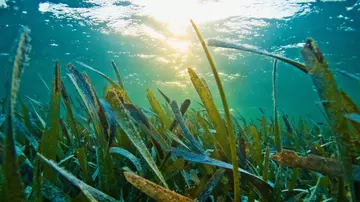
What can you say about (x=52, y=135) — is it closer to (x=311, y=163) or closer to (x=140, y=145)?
(x=140, y=145)

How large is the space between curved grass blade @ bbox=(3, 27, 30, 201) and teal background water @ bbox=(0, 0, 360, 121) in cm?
1170

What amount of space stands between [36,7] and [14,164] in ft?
55.6

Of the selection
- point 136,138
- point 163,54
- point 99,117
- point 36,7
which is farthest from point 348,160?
point 163,54

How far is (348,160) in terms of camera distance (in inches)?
22.0

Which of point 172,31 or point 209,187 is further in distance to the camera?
point 172,31

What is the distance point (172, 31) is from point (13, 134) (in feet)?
59.0

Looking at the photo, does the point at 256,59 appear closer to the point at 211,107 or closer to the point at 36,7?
the point at 36,7

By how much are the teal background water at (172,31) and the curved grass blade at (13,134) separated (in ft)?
38.4

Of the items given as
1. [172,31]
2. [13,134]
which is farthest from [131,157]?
[172,31]

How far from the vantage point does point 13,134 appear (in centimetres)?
43

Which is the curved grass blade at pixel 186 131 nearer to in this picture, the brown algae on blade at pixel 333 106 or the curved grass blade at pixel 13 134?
the brown algae on blade at pixel 333 106

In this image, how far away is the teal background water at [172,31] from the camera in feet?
47.9

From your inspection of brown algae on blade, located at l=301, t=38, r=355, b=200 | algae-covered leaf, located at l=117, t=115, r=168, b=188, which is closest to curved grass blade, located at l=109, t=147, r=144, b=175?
algae-covered leaf, located at l=117, t=115, r=168, b=188

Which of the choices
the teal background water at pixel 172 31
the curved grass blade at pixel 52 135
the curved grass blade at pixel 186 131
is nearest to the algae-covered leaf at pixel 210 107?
the curved grass blade at pixel 186 131
